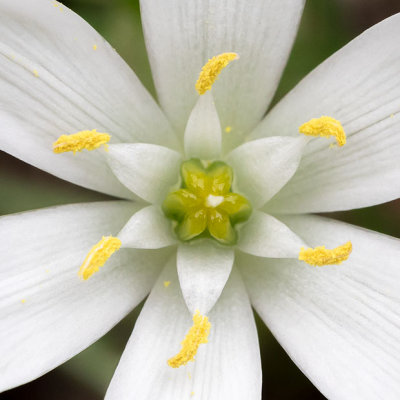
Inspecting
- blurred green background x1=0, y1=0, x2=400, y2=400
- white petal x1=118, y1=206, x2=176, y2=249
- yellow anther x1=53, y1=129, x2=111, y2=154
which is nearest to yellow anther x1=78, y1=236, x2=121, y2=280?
white petal x1=118, y1=206, x2=176, y2=249

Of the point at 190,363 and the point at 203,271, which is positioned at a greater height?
the point at 203,271

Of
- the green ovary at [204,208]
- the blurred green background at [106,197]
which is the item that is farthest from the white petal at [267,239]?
the blurred green background at [106,197]

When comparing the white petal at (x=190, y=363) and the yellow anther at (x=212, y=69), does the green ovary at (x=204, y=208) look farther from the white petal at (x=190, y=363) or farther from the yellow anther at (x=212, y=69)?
the yellow anther at (x=212, y=69)

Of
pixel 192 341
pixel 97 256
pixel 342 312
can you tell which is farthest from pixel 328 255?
pixel 97 256

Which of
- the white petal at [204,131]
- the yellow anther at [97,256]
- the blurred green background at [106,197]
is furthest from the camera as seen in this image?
the blurred green background at [106,197]

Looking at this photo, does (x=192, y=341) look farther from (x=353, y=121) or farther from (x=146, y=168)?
(x=353, y=121)
